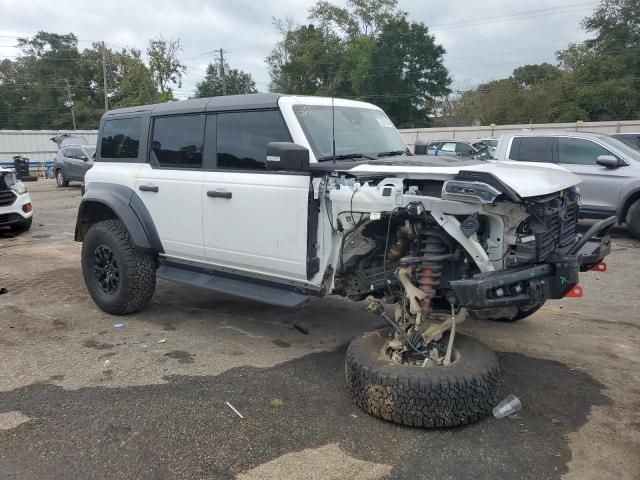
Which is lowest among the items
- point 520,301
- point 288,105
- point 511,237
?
point 520,301

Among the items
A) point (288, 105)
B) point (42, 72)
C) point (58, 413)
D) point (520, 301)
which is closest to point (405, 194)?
point (520, 301)

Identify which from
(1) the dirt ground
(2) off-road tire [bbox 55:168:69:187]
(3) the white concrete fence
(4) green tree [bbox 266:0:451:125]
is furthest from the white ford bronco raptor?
(4) green tree [bbox 266:0:451:125]

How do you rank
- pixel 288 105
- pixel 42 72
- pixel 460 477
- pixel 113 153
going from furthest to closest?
pixel 42 72 < pixel 113 153 < pixel 288 105 < pixel 460 477

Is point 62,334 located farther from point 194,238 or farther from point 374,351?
point 374,351

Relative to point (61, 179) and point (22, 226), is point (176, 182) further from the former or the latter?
point (61, 179)

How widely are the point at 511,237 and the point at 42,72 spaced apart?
244 feet

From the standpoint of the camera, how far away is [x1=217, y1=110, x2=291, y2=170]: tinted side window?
4.21 meters

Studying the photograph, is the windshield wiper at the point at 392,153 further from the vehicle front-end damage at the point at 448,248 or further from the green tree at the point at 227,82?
the green tree at the point at 227,82

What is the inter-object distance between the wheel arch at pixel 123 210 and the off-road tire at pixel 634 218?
24.9 ft

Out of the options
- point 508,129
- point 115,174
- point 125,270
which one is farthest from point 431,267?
point 508,129

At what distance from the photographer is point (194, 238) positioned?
15.5 ft

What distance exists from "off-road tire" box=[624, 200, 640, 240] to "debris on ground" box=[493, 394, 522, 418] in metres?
6.73

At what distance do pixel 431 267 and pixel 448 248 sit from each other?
172 mm

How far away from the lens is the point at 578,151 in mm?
9070
